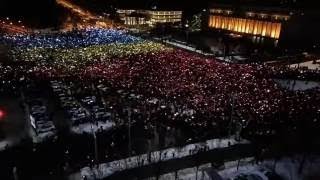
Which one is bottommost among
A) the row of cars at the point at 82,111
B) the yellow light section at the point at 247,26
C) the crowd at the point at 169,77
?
the row of cars at the point at 82,111

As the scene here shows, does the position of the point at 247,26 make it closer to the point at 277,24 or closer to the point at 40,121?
the point at 277,24

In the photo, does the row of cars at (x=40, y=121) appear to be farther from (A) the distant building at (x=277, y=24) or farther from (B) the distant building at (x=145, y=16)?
(B) the distant building at (x=145, y=16)

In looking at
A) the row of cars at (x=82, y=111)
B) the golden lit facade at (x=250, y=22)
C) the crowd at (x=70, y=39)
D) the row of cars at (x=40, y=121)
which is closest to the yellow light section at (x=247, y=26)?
the golden lit facade at (x=250, y=22)

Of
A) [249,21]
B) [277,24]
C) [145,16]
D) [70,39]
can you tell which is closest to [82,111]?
[70,39]

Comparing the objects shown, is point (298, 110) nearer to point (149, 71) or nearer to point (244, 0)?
point (149, 71)

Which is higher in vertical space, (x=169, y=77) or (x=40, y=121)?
(x=169, y=77)

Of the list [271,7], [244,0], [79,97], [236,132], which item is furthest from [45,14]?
[236,132]

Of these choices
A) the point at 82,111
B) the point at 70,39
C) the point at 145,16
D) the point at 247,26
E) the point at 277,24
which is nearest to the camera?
the point at 82,111
